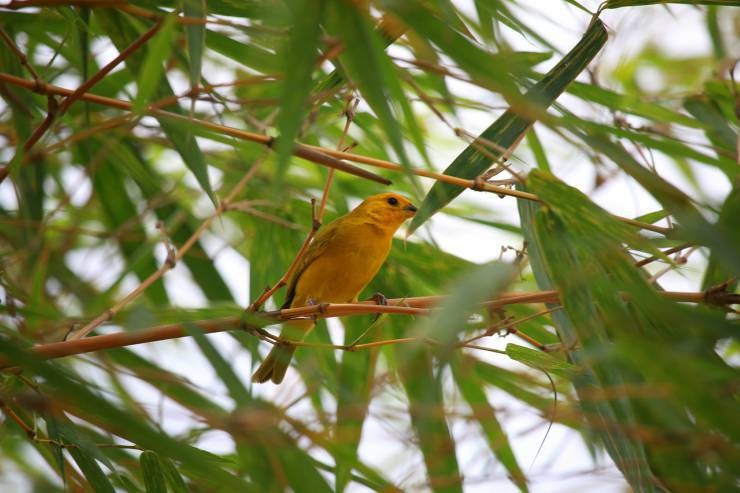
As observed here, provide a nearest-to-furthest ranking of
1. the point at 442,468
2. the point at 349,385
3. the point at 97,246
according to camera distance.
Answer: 1. the point at 442,468
2. the point at 349,385
3. the point at 97,246

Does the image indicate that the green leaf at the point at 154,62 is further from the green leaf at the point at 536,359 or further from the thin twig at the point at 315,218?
the green leaf at the point at 536,359

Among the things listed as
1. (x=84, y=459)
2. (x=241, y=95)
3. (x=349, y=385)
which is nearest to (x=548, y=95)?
(x=349, y=385)

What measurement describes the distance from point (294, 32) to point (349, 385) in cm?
164

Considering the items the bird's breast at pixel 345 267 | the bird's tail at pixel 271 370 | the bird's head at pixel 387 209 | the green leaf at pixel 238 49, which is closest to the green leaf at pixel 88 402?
the green leaf at pixel 238 49

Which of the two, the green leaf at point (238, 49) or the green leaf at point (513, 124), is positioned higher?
the green leaf at point (238, 49)

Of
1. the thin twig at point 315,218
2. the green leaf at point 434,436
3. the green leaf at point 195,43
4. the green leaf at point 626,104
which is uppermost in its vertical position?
the green leaf at point 626,104

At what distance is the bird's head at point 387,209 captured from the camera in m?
3.62

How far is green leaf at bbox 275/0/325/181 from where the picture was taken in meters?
1.54

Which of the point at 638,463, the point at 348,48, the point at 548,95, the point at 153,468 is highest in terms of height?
the point at 548,95

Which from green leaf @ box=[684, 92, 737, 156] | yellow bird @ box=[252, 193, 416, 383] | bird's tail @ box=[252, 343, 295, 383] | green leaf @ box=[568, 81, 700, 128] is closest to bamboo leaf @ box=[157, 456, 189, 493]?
yellow bird @ box=[252, 193, 416, 383]

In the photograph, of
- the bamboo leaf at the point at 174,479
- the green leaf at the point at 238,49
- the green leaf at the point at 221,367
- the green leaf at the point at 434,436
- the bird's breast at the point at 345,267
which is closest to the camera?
the green leaf at the point at 221,367

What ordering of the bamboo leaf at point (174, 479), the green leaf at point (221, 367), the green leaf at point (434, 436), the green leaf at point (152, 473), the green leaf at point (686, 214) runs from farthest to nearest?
the bamboo leaf at point (174, 479)
the green leaf at point (152, 473)
the green leaf at point (434, 436)
the green leaf at point (221, 367)
the green leaf at point (686, 214)

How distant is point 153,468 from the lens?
82.5 inches

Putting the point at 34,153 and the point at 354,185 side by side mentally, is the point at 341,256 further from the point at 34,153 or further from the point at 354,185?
the point at 34,153
